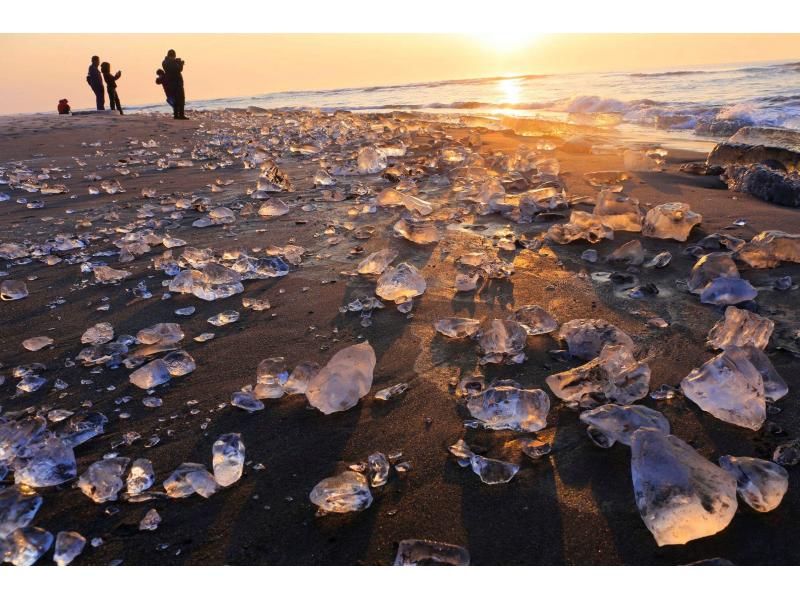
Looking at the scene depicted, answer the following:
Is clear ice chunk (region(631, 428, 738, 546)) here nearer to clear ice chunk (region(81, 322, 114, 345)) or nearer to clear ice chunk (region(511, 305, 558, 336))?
clear ice chunk (region(511, 305, 558, 336))

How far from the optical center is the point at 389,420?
1.63 meters

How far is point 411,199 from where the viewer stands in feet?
13.0

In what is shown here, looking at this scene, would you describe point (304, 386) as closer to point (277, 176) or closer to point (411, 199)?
point (411, 199)

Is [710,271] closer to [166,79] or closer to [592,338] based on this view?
[592,338]

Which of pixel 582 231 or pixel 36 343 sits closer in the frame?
pixel 36 343

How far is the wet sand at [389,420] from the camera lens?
1.19 meters

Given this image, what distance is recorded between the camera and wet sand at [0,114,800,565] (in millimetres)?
1193

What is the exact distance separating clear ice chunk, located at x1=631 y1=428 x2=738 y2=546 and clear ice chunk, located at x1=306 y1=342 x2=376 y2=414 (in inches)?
33.2

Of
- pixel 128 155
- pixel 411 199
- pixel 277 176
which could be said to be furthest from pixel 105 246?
pixel 128 155

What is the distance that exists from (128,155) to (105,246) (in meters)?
4.82

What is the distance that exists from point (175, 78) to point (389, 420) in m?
14.7

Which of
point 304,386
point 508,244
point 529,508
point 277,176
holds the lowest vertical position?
point 529,508

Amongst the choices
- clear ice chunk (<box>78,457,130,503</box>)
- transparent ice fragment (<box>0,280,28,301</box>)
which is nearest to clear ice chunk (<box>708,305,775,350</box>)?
clear ice chunk (<box>78,457,130,503</box>)

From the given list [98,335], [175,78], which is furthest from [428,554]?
[175,78]
